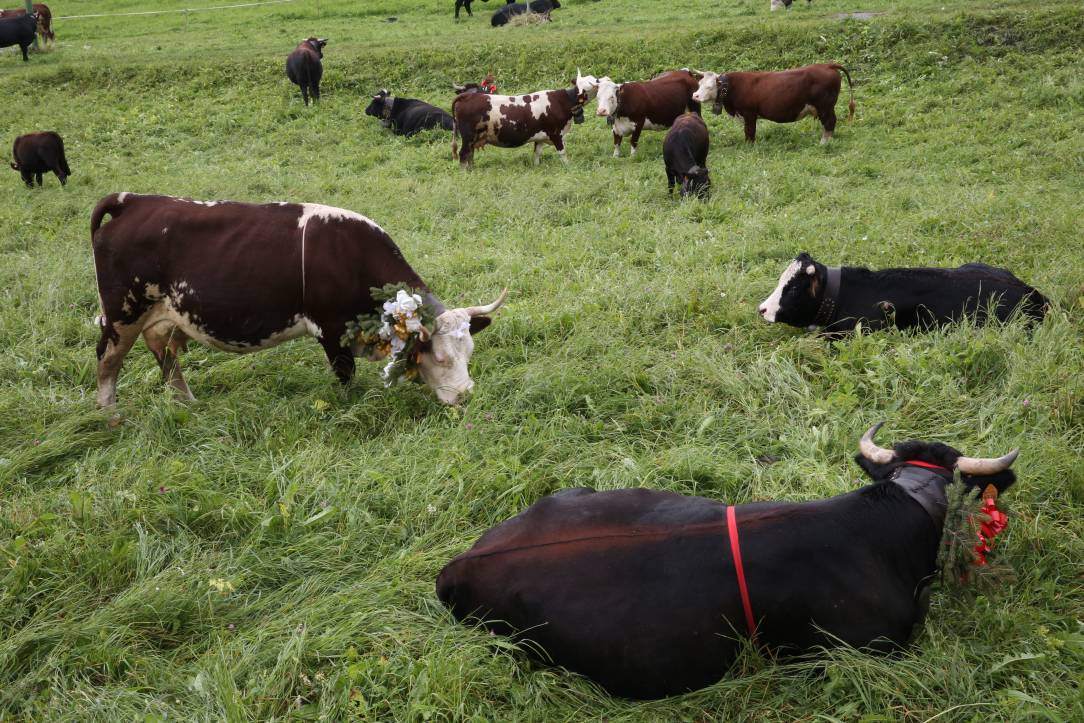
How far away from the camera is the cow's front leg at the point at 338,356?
566 centimetres

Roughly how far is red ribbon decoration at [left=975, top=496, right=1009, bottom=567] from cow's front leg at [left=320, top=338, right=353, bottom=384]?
3.94 m

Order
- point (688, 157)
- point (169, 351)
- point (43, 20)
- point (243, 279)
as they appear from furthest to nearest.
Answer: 1. point (43, 20)
2. point (688, 157)
3. point (169, 351)
4. point (243, 279)

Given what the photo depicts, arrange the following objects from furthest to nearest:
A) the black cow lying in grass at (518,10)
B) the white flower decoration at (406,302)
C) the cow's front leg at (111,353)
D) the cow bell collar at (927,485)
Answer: the black cow lying in grass at (518,10) < the cow's front leg at (111,353) < the white flower decoration at (406,302) < the cow bell collar at (927,485)

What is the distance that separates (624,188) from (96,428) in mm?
7552

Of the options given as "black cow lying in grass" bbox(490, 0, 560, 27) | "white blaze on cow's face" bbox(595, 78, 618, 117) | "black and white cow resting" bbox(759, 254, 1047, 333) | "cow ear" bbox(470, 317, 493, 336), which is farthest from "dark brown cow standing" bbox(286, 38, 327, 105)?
"black and white cow resting" bbox(759, 254, 1047, 333)

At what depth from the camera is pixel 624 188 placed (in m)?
11.1

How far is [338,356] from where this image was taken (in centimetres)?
573

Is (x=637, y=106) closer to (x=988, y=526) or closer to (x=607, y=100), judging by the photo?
(x=607, y=100)

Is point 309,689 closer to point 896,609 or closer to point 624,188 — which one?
point 896,609

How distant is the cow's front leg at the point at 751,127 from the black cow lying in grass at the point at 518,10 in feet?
47.7

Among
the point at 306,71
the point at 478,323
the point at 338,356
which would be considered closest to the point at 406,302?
the point at 478,323

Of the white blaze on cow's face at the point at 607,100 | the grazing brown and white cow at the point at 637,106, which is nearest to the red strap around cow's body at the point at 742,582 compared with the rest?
the grazing brown and white cow at the point at 637,106

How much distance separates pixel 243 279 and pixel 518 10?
23.8 metres

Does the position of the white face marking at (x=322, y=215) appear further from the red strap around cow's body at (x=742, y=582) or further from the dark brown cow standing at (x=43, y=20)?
the dark brown cow standing at (x=43, y=20)
